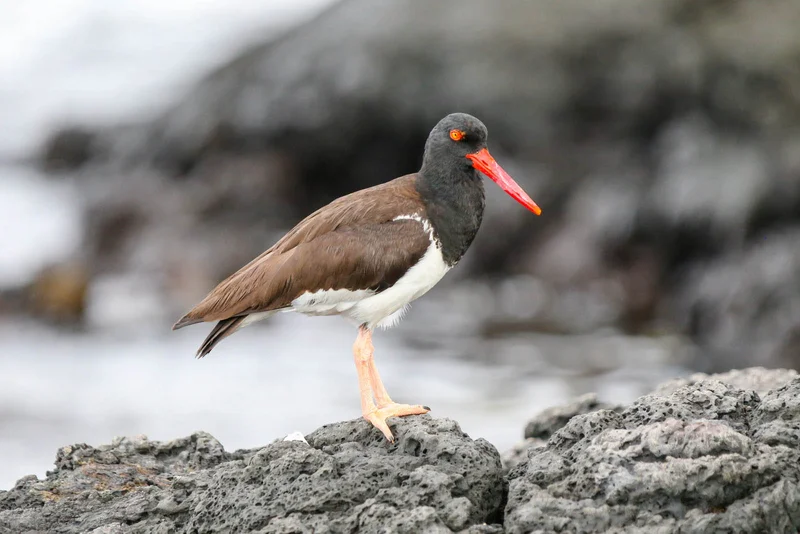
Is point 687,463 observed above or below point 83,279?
below

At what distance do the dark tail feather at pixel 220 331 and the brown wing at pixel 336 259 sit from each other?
3.3 inches

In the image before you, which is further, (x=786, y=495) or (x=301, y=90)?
(x=301, y=90)

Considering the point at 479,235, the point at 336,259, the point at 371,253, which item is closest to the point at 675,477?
the point at 371,253

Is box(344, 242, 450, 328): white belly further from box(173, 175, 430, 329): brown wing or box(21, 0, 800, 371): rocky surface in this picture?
box(21, 0, 800, 371): rocky surface

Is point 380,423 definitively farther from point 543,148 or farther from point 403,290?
point 543,148

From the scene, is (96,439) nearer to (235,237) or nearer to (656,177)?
(235,237)

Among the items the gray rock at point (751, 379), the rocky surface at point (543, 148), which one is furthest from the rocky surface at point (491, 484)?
the rocky surface at point (543, 148)

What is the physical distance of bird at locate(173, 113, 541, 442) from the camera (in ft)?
16.6

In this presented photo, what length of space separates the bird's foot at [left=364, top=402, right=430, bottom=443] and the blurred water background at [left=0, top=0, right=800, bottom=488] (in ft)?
18.0

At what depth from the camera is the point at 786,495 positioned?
3.38m

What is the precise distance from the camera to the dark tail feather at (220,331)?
5148mm

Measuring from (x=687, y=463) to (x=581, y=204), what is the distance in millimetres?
10144

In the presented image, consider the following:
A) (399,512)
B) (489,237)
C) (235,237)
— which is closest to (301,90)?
(235,237)

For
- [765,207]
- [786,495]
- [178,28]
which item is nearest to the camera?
[786,495]
